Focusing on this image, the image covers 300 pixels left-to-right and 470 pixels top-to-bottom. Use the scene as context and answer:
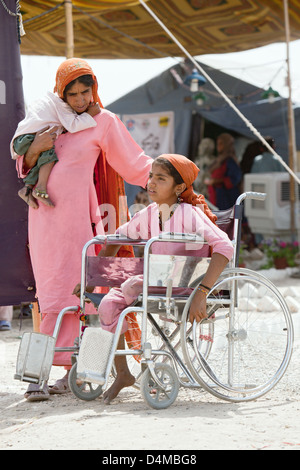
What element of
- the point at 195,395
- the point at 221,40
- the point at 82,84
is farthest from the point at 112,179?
the point at 221,40

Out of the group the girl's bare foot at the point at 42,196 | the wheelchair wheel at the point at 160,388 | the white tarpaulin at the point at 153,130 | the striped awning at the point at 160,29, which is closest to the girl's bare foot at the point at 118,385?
the wheelchair wheel at the point at 160,388

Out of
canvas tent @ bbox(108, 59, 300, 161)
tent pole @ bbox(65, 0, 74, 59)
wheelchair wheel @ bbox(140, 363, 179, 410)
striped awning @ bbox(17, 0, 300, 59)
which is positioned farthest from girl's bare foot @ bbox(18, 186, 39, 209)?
canvas tent @ bbox(108, 59, 300, 161)

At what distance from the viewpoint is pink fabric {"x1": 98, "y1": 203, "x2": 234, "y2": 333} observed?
3635 millimetres

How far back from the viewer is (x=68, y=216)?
419 centimetres

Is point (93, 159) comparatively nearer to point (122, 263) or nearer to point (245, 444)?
point (122, 263)

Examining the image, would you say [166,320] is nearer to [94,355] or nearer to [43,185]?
[94,355]

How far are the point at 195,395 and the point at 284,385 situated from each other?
53 cm

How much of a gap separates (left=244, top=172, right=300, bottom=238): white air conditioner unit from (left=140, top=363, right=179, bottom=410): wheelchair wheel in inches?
331

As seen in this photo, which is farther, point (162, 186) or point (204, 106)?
point (204, 106)

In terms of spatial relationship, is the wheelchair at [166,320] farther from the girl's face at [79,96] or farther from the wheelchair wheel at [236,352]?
the girl's face at [79,96]

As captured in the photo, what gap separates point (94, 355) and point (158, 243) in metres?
0.70

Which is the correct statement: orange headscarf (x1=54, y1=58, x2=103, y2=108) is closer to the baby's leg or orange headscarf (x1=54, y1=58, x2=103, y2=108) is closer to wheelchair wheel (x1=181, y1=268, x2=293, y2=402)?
the baby's leg

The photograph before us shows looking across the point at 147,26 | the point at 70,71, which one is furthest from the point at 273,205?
the point at 70,71

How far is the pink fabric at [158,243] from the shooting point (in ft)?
11.9
